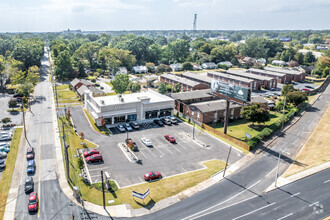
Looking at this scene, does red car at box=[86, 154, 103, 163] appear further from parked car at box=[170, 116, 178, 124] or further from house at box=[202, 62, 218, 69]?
house at box=[202, 62, 218, 69]

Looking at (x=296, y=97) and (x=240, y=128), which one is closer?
(x=240, y=128)

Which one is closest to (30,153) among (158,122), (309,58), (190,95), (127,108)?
(127,108)

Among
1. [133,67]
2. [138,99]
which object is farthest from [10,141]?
[133,67]

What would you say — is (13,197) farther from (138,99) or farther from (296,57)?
(296,57)

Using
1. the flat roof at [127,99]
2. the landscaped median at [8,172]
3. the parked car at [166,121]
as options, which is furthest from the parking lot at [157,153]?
the landscaped median at [8,172]

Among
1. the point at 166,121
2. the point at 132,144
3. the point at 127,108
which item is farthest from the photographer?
the point at 166,121

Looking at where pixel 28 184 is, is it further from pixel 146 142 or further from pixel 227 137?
pixel 227 137
